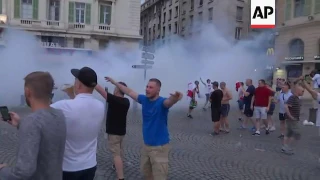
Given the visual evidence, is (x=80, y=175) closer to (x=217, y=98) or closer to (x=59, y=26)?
(x=217, y=98)

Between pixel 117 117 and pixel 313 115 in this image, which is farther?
pixel 313 115

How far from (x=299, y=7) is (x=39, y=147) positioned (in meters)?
32.4

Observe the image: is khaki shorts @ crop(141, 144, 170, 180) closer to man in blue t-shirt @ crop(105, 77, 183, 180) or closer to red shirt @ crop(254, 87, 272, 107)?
man in blue t-shirt @ crop(105, 77, 183, 180)

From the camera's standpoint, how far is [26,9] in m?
29.1

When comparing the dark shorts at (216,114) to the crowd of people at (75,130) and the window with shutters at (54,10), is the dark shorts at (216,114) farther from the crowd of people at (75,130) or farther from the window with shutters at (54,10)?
the window with shutters at (54,10)

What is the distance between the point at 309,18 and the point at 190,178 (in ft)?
89.9

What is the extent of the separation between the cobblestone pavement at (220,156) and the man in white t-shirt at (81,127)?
8.67 ft


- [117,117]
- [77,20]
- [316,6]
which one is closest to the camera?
[117,117]

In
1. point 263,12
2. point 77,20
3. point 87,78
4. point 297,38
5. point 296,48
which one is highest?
point 77,20

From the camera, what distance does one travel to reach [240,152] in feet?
25.6

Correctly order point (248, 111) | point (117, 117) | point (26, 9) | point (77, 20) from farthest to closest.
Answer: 1. point (77, 20)
2. point (26, 9)
3. point (248, 111)
4. point (117, 117)

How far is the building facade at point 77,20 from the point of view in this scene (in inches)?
1126

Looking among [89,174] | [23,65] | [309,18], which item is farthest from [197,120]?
[309,18]

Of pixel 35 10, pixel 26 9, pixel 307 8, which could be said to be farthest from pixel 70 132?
pixel 307 8
